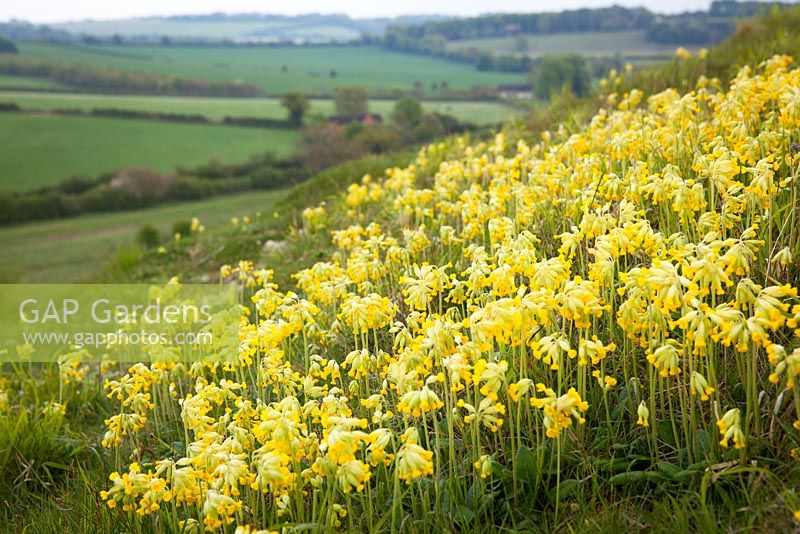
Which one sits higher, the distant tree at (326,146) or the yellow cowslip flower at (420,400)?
the yellow cowslip flower at (420,400)

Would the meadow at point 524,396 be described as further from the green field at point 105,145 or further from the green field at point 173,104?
the green field at point 173,104

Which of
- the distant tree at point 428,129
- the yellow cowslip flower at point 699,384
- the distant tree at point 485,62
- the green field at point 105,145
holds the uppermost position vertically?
the distant tree at point 485,62

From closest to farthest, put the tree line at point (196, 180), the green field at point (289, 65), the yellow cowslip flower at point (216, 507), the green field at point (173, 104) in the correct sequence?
1. the yellow cowslip flower at point (216, 507)
2. the tree line at point (196, 180)
3. the green field at point (173, 104)
4. the green field at point (289, 65)

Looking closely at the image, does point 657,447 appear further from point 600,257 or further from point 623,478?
point 600,257

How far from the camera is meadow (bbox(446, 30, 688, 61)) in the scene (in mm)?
44312

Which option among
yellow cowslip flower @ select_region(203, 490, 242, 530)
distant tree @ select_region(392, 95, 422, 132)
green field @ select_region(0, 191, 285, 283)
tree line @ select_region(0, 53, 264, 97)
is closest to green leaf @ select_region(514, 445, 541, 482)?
yellow cowslip flower @ select_region(203, 490, 242, 530)

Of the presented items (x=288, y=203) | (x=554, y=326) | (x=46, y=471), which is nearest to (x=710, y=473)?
(x=554, y=326)

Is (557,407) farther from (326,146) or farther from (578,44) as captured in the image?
(578,44)

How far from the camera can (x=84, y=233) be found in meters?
34.8

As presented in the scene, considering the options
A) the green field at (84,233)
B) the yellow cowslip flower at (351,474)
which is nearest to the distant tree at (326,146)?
the green field at (84,233)

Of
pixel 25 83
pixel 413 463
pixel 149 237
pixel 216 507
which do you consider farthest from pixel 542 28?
pixel 216 507

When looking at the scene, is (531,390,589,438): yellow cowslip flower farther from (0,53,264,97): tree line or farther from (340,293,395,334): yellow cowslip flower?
(0,53,264,97): tree line

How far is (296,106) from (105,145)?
15.2 m

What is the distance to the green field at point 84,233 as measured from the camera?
963 inches
